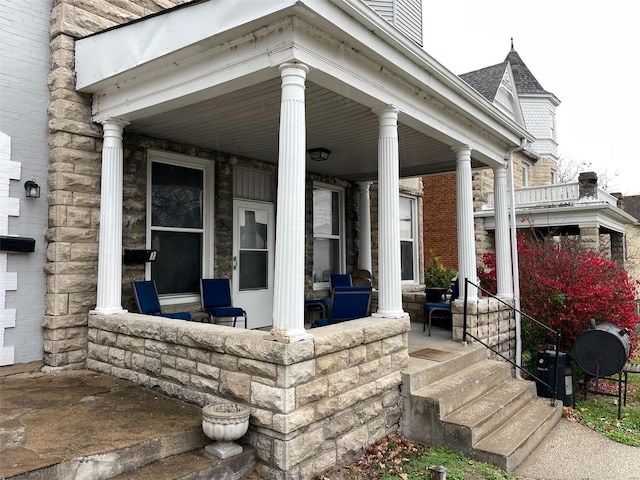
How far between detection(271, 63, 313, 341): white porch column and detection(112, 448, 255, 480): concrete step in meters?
0.91

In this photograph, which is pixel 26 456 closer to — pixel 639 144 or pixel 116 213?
pixel 116 213

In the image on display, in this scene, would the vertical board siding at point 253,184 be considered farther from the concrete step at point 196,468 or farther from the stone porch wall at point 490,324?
the concrete step at point 196,468

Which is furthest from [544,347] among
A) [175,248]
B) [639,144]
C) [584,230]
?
[639,144]

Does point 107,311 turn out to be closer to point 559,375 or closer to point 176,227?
point 176,227

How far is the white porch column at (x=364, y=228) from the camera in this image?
9234mm

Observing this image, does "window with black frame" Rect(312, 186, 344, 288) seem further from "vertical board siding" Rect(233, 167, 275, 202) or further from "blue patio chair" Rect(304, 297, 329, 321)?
"vertical board siding" Rect(233, 167, 275, 202)

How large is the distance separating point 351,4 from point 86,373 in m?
4.35

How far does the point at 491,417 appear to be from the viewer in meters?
4.29

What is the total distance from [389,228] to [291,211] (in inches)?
52.3

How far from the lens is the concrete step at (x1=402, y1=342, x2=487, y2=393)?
4352 mm

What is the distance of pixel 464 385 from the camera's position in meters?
4.57

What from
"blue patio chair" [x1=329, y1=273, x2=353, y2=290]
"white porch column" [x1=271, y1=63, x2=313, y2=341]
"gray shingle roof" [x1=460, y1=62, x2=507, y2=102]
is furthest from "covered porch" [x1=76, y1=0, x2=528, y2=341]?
"gray shingle roof" [x1=460, y1=62, x2=507, y2=102]

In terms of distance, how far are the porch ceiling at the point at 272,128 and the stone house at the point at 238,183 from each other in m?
0.04

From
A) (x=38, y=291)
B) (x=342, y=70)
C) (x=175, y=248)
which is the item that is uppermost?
(x=342, y=70)
